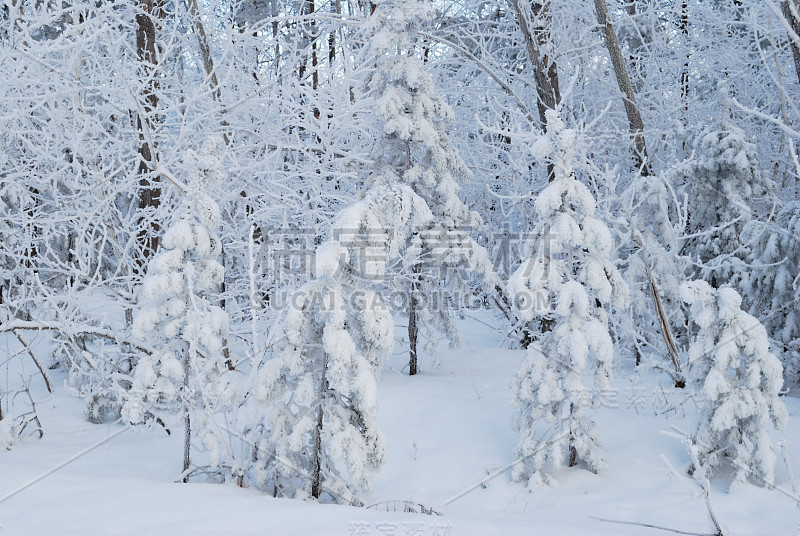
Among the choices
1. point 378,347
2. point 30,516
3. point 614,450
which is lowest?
point 614,450

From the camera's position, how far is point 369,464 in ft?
19.1

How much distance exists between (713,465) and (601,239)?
8.32 feet

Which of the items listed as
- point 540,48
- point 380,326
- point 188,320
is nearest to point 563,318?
point 380,326

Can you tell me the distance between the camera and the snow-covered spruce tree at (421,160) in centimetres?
1023

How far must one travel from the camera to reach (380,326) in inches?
219

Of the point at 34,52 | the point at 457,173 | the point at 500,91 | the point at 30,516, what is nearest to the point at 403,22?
the point at 457,173

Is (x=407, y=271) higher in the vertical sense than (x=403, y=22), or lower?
lower

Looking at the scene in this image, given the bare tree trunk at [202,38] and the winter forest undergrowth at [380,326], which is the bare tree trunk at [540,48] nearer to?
the winter forest undergrowth at [380,326]

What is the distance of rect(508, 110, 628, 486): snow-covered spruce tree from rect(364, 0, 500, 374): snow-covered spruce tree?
12.2ft

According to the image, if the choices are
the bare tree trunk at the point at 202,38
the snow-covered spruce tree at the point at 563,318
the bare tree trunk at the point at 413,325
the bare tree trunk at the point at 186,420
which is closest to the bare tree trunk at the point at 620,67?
the snow-covered spruce tree at the point at 563,318

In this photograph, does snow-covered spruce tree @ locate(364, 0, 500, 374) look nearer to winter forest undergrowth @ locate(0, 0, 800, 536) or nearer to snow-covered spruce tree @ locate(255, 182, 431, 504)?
winter forest undergrowth @ locate(0, 0, 800, 536)

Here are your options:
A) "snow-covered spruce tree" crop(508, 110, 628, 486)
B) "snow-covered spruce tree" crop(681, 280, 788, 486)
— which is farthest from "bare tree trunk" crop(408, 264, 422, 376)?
"snow-covered spruce tree" crop(681, 280, 788, 486)

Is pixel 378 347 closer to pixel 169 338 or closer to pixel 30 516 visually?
pixel 169 338

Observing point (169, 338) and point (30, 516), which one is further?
point (169, 338)
